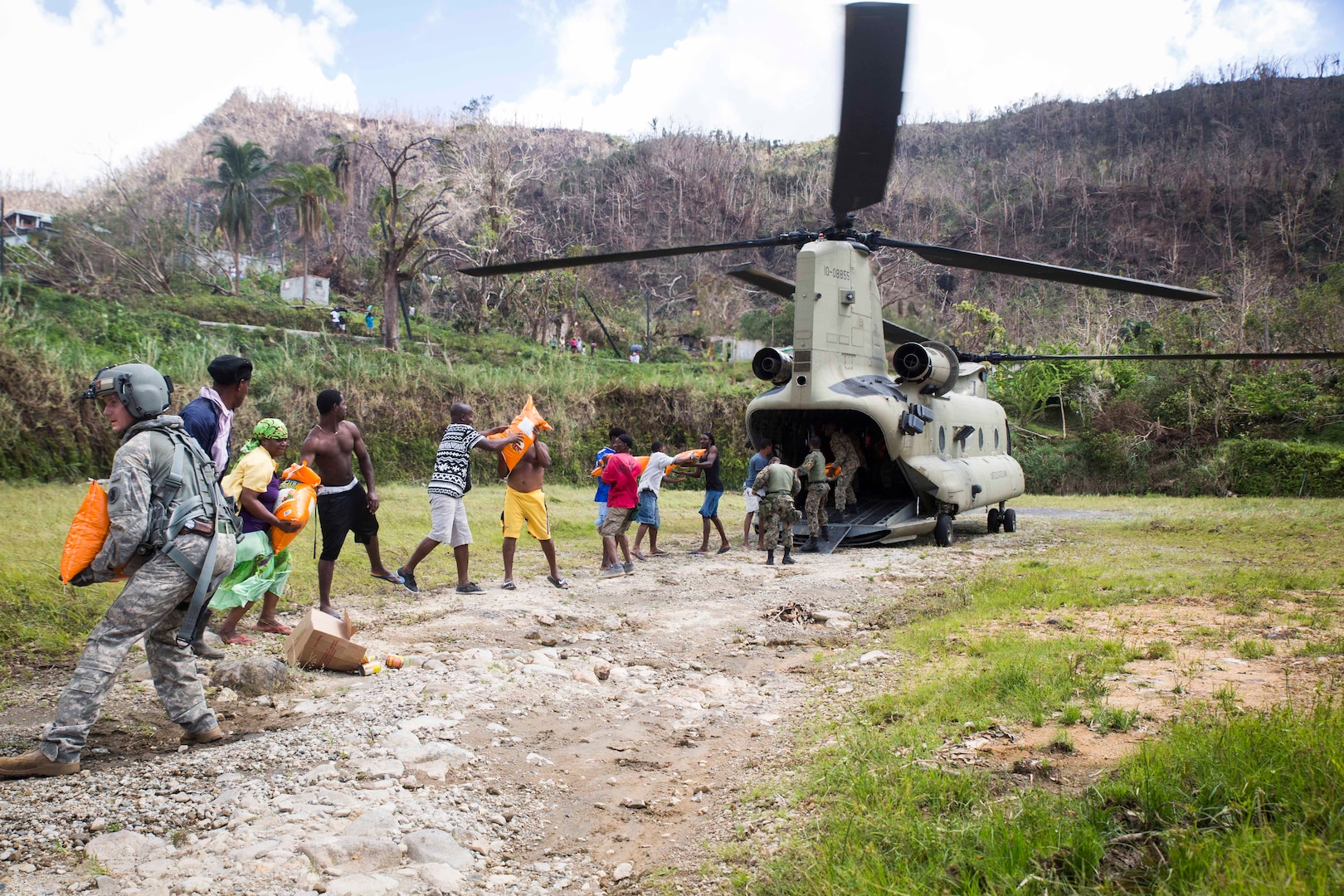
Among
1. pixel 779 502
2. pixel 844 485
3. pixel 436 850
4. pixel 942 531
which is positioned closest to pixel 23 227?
pixel 844 485

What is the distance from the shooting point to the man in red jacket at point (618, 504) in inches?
382

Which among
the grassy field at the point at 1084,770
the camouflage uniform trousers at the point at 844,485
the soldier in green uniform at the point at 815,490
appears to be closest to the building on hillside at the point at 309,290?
the camouflage uniform trousers at the point at 844,485

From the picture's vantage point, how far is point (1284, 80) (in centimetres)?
5800

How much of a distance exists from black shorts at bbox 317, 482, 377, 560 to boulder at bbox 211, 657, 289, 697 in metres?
1.93

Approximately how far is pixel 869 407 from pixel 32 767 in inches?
378

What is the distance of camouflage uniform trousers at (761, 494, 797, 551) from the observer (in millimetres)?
10547

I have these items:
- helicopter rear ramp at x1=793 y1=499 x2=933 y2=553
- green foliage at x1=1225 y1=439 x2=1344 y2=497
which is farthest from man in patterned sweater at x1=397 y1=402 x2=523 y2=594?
green foliage at x1=1225 y1=439 x2=1344 y2=497

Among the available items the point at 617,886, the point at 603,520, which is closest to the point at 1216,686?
the point at 617,886

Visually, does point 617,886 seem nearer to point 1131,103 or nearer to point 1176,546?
point 1176,546

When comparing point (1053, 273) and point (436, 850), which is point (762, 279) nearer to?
point (1053, 273)

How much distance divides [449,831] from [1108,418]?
24719 mm

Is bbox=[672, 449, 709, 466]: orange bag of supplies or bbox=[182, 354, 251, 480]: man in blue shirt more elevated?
bbox=[182, 354, 251, 480]: man in blue shirt

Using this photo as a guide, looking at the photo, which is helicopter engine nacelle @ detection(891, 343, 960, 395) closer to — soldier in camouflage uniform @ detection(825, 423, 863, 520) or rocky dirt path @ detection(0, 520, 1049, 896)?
soldier in camouflage uniform @ detection(825, 423, 863, 520)

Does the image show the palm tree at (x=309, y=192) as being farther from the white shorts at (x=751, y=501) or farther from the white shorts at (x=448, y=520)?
the white shorts at (x=448, y=520)
